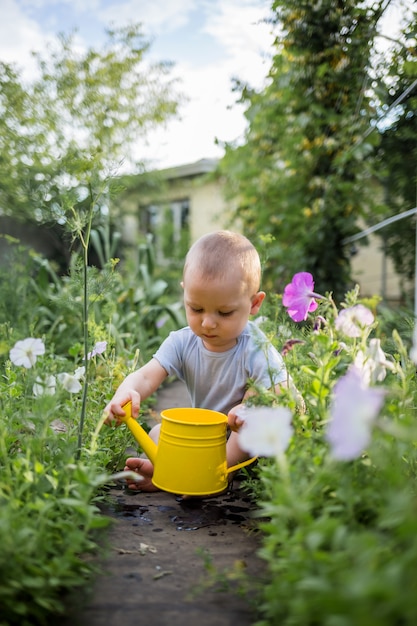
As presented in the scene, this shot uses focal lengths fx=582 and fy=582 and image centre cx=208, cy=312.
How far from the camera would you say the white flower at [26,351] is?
5.20ft

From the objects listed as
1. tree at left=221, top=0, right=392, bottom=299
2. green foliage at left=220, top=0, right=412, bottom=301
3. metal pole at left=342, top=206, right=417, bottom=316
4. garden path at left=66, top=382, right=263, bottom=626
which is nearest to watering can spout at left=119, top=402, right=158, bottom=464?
garden path at left=66, top=382, right=263, bottom=626

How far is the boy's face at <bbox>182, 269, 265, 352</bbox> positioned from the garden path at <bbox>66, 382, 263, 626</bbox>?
0.51 metres

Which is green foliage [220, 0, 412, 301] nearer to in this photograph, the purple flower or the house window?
the purple flower

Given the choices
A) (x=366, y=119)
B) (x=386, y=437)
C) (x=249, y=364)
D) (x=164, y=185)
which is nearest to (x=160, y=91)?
(x=164, y=185)

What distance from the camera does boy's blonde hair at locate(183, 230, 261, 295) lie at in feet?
5.86

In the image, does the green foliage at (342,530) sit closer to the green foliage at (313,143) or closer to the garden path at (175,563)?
the garden path at (175,563)

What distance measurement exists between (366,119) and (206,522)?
3184 millimetres

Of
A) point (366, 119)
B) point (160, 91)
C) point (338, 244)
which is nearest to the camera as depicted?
point (366, 119)

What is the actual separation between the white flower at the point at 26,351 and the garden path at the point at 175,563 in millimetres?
470

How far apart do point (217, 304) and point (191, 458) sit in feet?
1.58

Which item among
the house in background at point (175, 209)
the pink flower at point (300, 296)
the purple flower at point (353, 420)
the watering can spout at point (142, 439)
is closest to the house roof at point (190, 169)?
the house in background at point (175, 209)

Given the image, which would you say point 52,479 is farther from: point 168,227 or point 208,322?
point 168,227

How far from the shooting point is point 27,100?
9305 millimetres

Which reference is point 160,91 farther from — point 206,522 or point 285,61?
point 206,522
